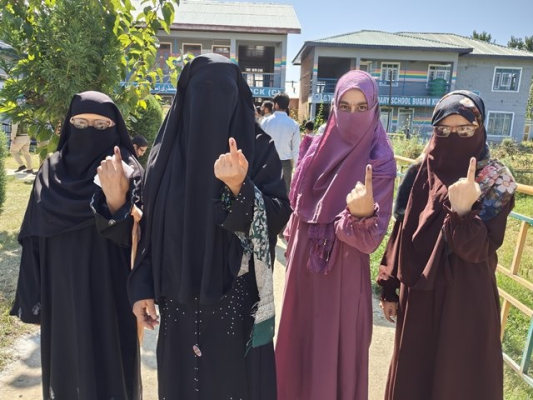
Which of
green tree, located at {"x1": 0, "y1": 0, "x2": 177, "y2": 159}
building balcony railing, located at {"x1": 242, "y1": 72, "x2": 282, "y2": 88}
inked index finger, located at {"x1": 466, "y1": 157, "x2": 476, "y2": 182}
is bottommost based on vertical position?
inked index finger, located at {"x1": 466, "y1": 157, "x2": 476, "y2": 182}

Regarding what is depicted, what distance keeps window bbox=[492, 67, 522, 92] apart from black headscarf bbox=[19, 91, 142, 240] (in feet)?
81.5

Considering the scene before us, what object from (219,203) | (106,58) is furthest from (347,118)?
(106,58)

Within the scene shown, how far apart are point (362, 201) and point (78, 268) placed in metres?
1.17

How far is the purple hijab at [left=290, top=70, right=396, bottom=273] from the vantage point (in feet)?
5.57

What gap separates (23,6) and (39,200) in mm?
1412

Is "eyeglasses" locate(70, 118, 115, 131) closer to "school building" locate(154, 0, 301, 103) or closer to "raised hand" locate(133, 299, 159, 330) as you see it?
"raised hand" locate(133, 299, 159, 330)

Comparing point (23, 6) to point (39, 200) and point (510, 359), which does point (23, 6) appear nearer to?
point (39, 200)

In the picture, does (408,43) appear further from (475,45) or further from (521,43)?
(521,43)

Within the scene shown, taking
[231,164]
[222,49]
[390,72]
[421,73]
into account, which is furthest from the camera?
[421,73]

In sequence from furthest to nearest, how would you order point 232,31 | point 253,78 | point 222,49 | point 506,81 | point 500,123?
point 500,123, point 506,81, point 253,78, point 222,49, point 232,31

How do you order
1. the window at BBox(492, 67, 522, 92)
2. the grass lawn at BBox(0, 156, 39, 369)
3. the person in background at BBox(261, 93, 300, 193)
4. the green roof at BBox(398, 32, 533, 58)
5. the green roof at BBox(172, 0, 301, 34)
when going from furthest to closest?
1. the window at BBox(492, 67, 522, 92)
2. the green roof at BBox(398, 32, 533, 58)
3. the green roof at BBox(172, 0, 301, 34)
4. the person in background at BBox(261, 93, 300, 193)
5. the grass lawn at BBox(0, 156, 39, 369)

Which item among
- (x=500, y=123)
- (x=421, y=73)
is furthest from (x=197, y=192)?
(x=500, y=123)

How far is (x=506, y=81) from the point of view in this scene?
22219 mm

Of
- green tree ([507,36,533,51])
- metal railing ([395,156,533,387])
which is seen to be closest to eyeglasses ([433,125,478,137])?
metal railing ([395,156,533,387])
